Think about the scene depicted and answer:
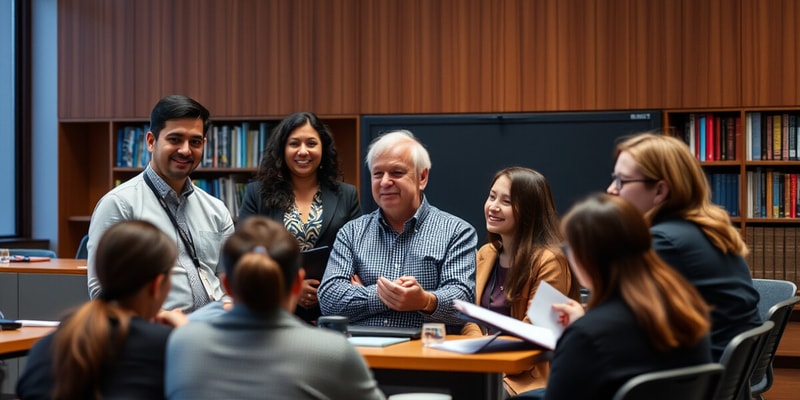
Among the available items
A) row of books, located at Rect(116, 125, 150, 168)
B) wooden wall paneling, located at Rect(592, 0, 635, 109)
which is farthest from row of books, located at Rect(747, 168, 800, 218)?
row of books, located at Rect(116, 125, 150, 168)

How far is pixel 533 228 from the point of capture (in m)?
3.54

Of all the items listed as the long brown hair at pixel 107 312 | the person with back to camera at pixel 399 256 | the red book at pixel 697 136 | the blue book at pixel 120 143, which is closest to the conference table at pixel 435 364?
the person with back to camera at pixel 399 256

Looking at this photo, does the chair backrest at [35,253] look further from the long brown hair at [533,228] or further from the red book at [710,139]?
the red book at [710,139]

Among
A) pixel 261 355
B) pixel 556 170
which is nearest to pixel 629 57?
pixel 556 170

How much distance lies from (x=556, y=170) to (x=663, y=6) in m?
1.21

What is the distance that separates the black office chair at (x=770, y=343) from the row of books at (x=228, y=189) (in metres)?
3.97

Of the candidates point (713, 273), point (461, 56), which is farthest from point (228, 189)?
point (713, 273)

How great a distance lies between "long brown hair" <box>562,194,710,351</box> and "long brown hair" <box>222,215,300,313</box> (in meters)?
0.65

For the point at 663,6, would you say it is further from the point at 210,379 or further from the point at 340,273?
the point at 210,379

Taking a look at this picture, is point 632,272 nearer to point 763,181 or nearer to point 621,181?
point 621,181

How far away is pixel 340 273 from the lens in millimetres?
3312

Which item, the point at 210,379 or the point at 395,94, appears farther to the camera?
the point at 395,94

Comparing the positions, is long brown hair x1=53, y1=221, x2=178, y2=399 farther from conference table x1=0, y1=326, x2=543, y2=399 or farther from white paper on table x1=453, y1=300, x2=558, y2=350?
white paper on table x1=453, y1=300, x2=558, y2=350

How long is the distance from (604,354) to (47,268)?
3995mm
